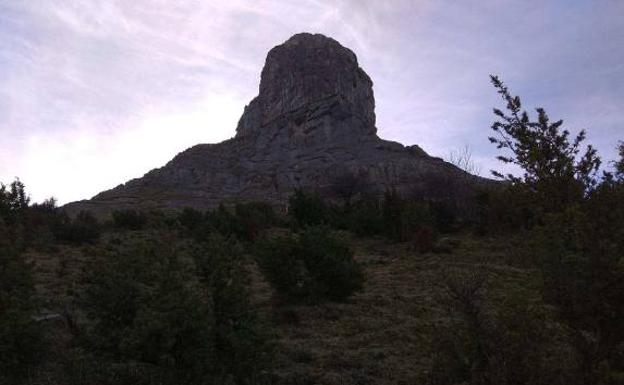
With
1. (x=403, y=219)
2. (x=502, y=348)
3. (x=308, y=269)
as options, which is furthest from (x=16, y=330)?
(x=403, y=219)

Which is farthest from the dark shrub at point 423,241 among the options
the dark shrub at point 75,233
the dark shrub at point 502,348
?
the dark shrub at point 502,348

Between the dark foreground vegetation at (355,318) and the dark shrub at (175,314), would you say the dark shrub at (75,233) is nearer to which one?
the dark foreground vegetation at (355,318)

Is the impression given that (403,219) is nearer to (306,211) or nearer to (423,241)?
(423,241)

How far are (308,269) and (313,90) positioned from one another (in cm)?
9356

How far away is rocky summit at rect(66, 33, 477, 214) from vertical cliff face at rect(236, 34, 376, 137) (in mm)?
173

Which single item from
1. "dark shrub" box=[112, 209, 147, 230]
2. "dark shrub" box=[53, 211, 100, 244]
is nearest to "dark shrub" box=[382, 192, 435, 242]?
"dark shrub" box=[112, 209, 147, 230]

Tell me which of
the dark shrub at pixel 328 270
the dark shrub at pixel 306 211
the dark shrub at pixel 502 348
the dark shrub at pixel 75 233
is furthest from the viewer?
the dark shrub at pixel 306 211

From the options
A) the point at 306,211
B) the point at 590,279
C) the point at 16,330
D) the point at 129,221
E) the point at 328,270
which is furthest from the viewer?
the point at 306,211

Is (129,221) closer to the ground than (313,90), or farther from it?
closer to the ground

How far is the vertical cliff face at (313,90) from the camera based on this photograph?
10356cm

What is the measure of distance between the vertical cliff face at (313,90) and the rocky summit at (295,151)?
0.57 ft

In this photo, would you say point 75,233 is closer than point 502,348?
No

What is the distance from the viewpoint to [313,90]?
106125 millimetres

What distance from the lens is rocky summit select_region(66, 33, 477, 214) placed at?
74.1 metres
